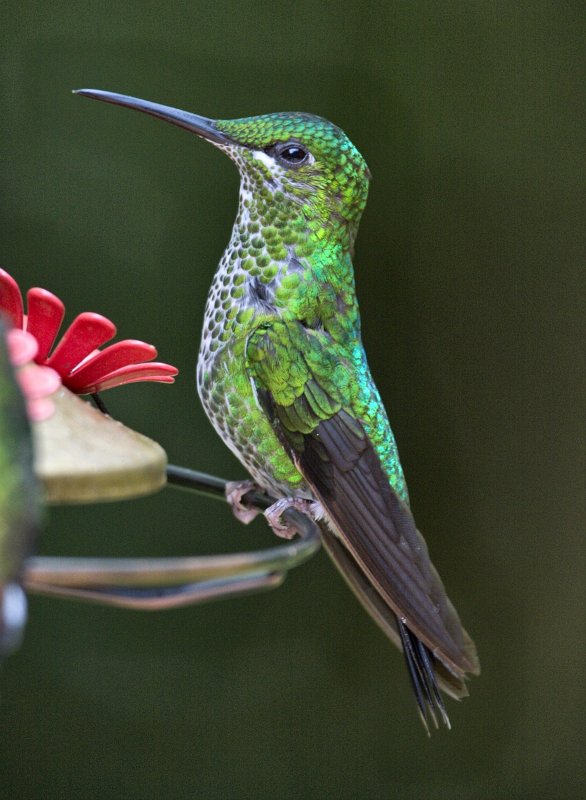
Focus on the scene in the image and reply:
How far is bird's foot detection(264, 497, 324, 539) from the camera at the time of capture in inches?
60.7

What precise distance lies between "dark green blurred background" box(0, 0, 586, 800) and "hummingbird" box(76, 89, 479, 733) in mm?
1849

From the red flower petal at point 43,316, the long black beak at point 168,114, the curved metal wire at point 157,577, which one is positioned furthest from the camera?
the long black beak at point 168,114

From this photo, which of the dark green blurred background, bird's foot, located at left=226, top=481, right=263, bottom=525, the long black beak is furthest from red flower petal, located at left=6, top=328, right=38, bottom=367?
the dark green blurred background

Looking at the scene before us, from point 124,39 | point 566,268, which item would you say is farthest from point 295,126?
point 566,268

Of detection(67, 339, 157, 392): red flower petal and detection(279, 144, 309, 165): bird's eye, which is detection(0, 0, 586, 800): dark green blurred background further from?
detection(67, 339, 157, 392): red flower petal

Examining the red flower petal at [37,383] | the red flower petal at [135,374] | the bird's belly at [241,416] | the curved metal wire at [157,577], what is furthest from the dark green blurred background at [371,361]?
the curved metal wire at [157,577]

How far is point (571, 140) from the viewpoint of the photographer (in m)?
3.97

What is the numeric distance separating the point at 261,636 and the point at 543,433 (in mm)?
1327

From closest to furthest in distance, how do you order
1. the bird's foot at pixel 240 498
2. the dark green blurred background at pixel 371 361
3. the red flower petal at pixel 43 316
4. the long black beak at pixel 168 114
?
the red flower petal at pixel 43 316 < the long black beak at pixel 168 114 < the bird's foot at pixel 240 498 < the dark green blurred background at pixel 371 361

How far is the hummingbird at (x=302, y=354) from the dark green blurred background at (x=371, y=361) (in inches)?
72.8

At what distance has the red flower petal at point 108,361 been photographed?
50.1 inches

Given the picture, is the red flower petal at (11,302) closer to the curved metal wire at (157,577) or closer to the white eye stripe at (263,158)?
the curved metal wire at (157,577)

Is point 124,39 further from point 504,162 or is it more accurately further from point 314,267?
point 314,267

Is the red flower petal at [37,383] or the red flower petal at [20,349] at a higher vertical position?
the red flower petal at [20,349]
